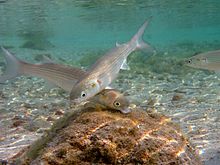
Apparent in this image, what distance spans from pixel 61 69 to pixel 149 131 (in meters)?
1.30

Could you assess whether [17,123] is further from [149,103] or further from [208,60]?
[208,60]

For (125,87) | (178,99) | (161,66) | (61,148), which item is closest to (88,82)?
(61,148)

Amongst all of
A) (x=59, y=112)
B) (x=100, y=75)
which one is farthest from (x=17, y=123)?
(x=100, y=75)

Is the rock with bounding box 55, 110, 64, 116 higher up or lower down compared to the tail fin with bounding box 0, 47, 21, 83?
lower down

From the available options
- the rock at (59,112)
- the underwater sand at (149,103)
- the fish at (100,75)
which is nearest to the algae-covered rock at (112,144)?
the fish at (100,75)

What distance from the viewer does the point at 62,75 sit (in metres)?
3.58

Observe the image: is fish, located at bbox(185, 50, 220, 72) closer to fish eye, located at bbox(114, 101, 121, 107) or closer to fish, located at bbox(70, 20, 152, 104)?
fish, located at bbox(70, 20, 152, 104)

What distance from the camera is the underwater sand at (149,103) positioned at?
19.2 feet

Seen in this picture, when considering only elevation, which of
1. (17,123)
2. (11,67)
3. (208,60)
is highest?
(11,67)

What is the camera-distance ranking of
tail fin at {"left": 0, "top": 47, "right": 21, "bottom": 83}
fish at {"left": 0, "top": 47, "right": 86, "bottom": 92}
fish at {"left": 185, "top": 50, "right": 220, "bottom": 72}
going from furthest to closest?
fish at {"left": 185, "top": 50, "right": 220, "bottom": 72} < tail fin at {"left": 0, "top": 47, "right": 21, "bottom": 83} < fish at {"left": 0, "top": 47, "right": 86, "bottom": 92}

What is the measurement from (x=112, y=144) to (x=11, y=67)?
6.76 ft

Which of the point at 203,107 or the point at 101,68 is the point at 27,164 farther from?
the point at 203,107

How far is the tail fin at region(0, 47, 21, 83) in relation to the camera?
13.4ft

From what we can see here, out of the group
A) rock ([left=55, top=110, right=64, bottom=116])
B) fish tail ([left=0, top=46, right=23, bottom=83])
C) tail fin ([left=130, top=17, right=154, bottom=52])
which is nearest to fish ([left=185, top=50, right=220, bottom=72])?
tail fin ([left=130, top=17, right=154, bottom=52])
